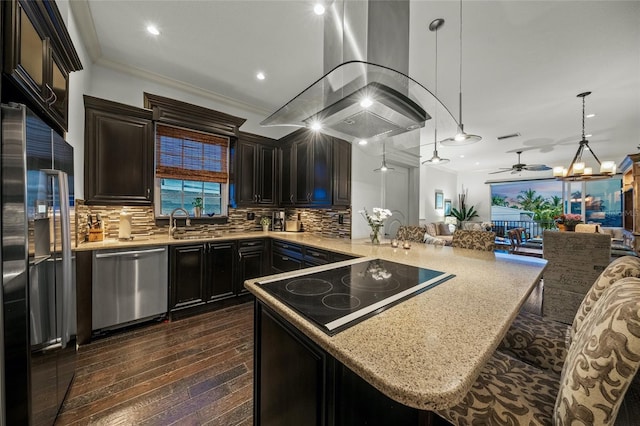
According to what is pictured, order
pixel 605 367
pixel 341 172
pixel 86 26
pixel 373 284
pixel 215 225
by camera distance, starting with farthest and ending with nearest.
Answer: pixel 215 225
pixel 341 172
pixel 86 26
pixel 373 284
pixel 605 367

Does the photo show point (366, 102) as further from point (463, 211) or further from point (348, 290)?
point (463, 211)

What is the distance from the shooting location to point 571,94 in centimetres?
305

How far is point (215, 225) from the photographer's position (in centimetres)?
360

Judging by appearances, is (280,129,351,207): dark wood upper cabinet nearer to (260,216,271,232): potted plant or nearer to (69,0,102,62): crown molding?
(260,216,271,232): potted plant

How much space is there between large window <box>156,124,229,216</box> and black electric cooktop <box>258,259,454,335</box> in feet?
8.34

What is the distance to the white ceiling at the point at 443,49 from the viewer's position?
1872 mm

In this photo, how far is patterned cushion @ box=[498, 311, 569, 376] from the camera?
1171 mm

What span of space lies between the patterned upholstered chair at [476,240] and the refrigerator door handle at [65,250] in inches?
131

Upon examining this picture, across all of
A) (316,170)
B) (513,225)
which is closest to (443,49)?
(316,170)

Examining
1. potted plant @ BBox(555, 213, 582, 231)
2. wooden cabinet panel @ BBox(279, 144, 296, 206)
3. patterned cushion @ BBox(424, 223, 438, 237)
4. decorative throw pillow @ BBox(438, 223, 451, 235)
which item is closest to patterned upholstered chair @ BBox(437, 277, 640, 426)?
wooden cabinet panel @ BBox(279, 144, 296, 206)

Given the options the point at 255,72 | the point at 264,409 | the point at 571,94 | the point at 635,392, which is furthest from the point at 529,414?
the point at 571,94

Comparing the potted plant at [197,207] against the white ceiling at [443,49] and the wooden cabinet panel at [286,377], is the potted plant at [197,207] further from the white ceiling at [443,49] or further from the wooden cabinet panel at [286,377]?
the wooden cabinet panel at [286,377]

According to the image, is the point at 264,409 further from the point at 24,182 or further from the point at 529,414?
the point at 24,182

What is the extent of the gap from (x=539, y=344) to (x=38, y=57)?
3.01 metres
